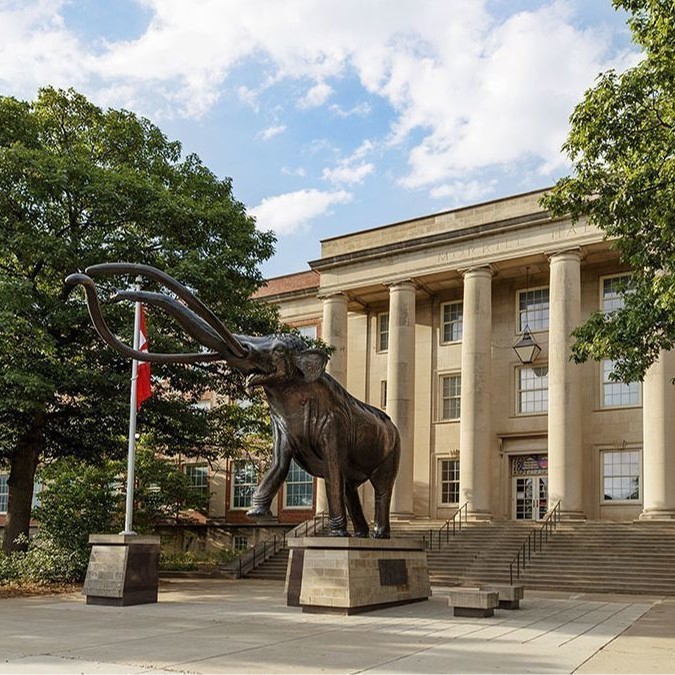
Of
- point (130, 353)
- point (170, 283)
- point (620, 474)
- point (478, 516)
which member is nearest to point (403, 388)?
point (478, 516)

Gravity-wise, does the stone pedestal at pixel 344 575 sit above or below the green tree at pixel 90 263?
below

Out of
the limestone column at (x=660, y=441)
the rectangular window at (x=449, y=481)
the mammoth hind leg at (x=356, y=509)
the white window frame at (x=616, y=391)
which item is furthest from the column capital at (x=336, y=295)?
the mammoth hind leg at (x=356, y=509)

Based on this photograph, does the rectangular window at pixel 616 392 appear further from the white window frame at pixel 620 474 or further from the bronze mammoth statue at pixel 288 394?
the bronze mammoth statue at pixel 288 394

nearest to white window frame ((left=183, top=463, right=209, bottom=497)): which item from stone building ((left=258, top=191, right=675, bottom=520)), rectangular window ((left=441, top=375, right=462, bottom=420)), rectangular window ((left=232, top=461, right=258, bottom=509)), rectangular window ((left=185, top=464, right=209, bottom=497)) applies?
rectangular window ((left=185, top=464, right=209, bottom=497))

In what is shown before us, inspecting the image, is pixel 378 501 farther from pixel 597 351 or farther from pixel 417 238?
pixel 417 238

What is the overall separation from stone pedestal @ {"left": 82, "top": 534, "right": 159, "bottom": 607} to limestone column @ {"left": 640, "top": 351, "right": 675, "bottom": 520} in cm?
1712

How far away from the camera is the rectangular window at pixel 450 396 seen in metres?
36.1

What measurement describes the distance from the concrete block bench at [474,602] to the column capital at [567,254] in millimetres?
18845

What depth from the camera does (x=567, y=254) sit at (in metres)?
30.7

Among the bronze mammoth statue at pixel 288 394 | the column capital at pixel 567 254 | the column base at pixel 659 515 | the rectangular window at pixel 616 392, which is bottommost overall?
the column base at pixel 659 515

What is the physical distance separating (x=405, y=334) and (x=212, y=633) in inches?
905

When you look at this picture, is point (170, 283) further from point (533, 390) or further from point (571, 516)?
point (533, 390)

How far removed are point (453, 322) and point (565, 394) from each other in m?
8.29

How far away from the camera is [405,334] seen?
33.9 metres
